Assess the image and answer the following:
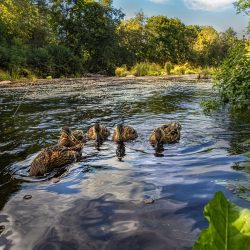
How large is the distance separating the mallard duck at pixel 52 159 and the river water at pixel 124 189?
0.17 metres

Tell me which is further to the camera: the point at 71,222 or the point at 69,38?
the point at 69,38

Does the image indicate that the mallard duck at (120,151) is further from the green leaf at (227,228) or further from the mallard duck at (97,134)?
the green leaf at (227,228)

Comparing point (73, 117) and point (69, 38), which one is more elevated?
point (69, 38)

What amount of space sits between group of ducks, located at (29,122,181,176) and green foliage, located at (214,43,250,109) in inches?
85.2

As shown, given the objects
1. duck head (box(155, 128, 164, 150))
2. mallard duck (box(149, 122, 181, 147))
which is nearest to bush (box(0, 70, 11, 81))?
mallard duck (box(149, 122, 181, 147))

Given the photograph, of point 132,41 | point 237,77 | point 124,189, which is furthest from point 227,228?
point 132,41

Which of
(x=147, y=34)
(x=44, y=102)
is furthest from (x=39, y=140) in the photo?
(x=147, y=34)

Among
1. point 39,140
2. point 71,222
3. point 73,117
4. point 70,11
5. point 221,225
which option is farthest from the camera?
point 70,11

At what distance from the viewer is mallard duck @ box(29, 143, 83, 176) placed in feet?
21.6

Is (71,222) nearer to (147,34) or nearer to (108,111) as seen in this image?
(108,111)

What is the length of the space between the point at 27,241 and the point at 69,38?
174ft

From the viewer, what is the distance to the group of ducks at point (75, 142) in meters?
6.76

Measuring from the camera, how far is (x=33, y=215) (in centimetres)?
468

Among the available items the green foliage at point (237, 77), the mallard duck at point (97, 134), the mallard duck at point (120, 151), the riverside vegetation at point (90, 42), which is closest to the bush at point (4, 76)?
the riverside vegetation at point (90, 42)
